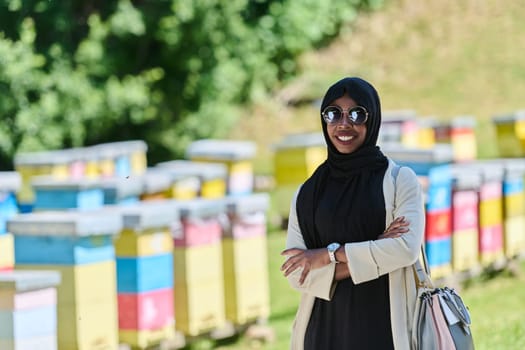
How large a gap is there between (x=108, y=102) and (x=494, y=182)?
8.00 meters

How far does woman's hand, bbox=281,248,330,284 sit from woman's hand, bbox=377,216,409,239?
21 cm

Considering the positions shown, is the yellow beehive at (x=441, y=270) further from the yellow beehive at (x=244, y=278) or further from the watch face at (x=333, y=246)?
the watch face at (x=333, y=246)

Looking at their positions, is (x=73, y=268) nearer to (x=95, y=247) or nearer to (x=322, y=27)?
(x=95, y=247)

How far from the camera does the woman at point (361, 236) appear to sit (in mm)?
4008

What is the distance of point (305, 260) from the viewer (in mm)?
4125

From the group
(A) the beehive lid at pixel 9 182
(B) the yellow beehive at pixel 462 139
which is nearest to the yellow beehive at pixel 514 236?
(A) the beehive lid at pixel 9 182

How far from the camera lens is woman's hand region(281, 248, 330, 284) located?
4.09 m

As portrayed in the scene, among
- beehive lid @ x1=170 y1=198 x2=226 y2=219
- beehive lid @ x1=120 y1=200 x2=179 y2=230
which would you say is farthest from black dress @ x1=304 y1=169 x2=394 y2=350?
beehive lid @ x1=170 y1=198 x2=226 y2=219

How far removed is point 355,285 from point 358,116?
23.0 inches

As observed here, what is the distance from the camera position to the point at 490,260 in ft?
38.2

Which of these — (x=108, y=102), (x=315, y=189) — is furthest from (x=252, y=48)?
(x=315, y=189)

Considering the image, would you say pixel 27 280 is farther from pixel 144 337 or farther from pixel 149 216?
pixel 144 337

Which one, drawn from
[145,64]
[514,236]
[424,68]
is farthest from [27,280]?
[424,68]

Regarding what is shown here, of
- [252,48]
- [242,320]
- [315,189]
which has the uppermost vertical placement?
[252,48]
